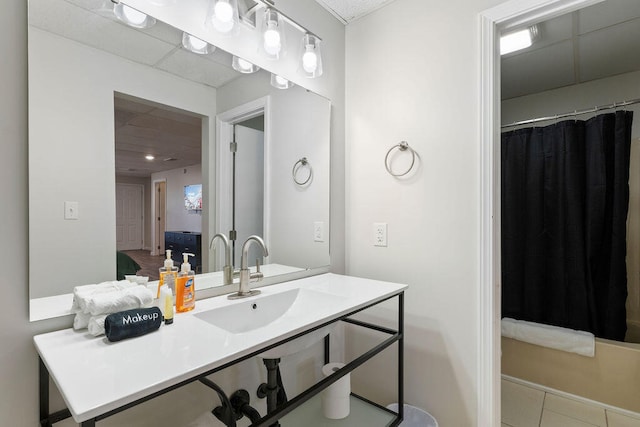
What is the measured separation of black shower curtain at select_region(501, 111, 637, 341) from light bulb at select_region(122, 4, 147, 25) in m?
2.59

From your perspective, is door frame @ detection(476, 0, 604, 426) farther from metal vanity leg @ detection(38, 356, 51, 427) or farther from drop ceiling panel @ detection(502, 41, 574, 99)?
metal vanity leg @ detection(38, 356, 51, 427)

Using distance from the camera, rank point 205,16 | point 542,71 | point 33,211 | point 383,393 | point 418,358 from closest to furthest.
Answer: point 33,211, point 205,16, point 418,358, point 383,393, point 542,71

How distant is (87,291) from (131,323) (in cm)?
21

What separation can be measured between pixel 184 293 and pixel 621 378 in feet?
8.46

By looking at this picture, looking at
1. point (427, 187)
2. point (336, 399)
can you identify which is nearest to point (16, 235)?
point (336, 399)

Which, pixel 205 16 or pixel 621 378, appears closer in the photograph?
pixel 205 16

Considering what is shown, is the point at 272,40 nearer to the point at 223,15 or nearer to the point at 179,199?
the point at 223,15

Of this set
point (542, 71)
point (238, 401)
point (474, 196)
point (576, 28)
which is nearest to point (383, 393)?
point (238, 401)

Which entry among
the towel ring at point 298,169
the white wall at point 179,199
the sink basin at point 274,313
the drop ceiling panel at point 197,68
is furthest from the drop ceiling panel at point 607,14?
the white wall at point 179,199

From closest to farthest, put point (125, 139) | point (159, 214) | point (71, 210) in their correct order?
point (71, 210)
point (125, 139)
point (159, 214)

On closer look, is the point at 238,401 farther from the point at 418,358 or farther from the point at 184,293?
the point at 418,358

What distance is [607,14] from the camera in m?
1.75

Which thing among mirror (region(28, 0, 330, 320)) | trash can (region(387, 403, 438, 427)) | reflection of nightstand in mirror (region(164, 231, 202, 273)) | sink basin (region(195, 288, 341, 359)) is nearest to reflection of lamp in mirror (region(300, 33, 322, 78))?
mirror (region(28, 0, 330, 320))

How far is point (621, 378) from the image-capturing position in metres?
1.88
